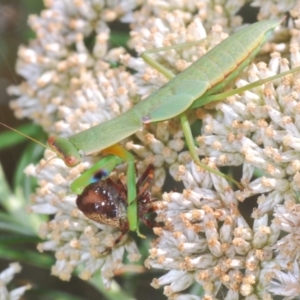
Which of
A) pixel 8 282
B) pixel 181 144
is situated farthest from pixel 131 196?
pixel 8 282

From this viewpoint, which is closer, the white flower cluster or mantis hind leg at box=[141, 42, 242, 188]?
mantis hind leg at box=[141, 42, 242, 188]

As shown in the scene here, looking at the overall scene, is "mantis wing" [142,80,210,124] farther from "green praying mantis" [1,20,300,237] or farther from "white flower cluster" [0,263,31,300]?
"white flower cluster" [0,263,31,300]

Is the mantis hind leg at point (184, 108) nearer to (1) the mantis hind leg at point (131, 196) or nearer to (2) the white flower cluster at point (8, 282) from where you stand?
(1) the mantis hind leg at point (131, 196)

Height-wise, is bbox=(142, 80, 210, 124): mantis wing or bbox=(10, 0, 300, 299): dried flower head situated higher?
bbox=(142, 80, 210, 124): mantis wing

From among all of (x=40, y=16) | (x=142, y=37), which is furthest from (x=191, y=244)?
(x=40, y=16)

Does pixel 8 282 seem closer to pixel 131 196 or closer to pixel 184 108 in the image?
pixel 131 196

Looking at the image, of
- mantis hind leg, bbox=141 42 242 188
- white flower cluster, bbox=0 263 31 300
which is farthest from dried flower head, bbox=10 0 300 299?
white flower cluster, bbox=0 263 31 300

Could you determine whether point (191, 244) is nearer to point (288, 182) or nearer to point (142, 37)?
point (288, 182)

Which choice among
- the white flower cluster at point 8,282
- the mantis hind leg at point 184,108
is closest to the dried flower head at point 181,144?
the mantis hind leg at point 184,108

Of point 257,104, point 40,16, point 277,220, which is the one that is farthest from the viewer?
point 40,16
